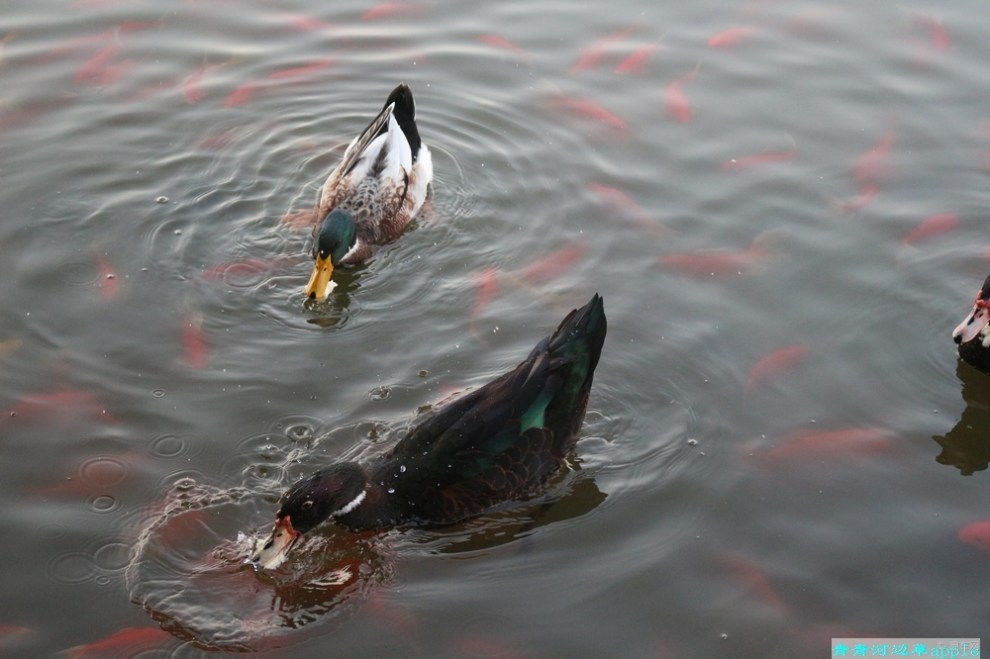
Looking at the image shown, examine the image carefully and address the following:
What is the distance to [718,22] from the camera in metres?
11.4

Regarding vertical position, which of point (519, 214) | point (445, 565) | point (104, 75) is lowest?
point (445, 565)

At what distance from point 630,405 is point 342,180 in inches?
123

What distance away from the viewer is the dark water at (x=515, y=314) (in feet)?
19.6

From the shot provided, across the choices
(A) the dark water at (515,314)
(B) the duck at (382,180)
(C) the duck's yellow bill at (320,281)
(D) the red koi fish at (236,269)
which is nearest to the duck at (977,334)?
(A) the dark water at (515,314)

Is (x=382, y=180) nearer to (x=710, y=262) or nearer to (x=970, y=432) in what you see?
(x=710, y=262)

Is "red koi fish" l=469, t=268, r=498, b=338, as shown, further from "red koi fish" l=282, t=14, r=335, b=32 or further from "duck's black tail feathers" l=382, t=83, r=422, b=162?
"red koi fish" l=282, t=14, r=335, b=32

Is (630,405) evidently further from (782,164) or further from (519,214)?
(782,164)

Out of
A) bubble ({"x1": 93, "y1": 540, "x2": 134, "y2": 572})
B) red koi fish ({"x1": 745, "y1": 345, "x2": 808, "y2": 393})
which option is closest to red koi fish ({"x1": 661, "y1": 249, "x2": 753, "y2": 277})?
red koi fish ({"x1": 745, "y1": 345, "x2": 808, "y2": 393})

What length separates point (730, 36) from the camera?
36.3 feet

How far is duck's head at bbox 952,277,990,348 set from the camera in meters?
7.45

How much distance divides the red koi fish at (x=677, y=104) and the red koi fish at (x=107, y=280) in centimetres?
456

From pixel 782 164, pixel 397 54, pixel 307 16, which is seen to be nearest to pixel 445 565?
pixel 782 164

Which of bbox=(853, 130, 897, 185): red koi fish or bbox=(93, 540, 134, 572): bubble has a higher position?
bbox=(853, 130, 897, 185): red koi fish

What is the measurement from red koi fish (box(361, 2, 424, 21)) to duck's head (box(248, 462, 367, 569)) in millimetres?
6180
